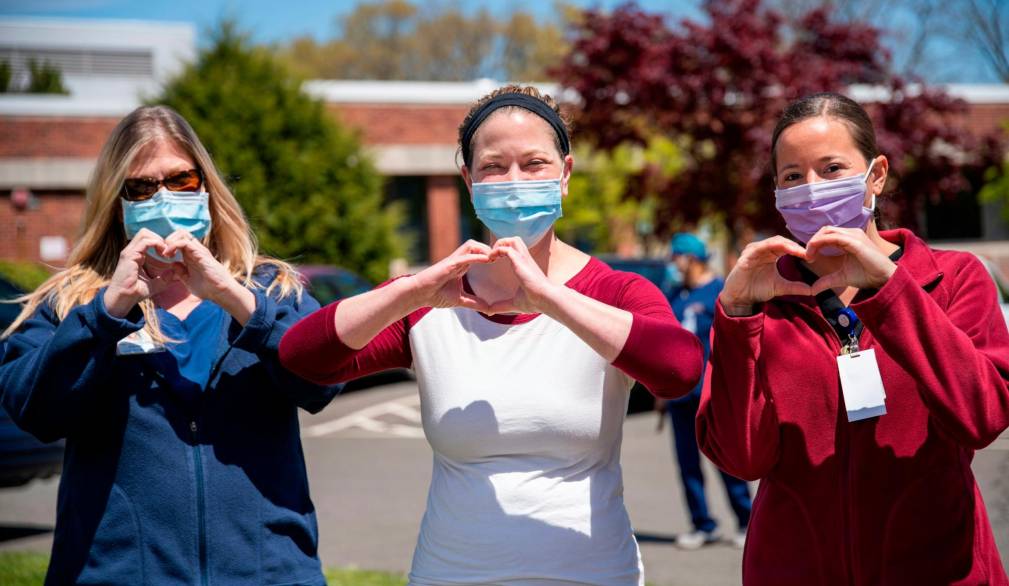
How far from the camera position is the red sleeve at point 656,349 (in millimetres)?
2447

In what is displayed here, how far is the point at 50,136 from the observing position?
2406cm

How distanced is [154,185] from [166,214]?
4.8 inches

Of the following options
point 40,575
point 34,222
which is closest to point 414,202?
point 34,222

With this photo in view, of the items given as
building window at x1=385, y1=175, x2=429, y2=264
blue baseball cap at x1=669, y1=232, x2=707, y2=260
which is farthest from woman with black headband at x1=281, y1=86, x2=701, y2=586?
building window at x1=385, y1=175, x2=429, y2=264

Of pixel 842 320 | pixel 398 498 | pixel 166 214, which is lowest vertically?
pixel 398 498

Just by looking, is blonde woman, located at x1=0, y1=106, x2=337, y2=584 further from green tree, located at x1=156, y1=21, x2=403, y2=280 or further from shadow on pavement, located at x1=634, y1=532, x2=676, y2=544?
green tree, located at x1=156, y1=21, x2=403, y2=280

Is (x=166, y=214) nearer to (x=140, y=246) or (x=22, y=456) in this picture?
(x=140, y=246)

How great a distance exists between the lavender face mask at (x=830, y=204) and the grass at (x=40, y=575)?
407 cm

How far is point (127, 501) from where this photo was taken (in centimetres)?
286

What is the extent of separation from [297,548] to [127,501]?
46 centimetres

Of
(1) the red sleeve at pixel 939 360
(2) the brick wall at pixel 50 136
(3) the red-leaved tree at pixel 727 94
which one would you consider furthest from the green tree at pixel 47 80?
(1) the red sleeve at pixel 939 360

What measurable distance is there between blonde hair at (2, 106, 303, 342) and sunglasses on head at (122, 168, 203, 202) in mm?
27

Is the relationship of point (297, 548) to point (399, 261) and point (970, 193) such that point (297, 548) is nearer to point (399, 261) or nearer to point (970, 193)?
point (399, 261)

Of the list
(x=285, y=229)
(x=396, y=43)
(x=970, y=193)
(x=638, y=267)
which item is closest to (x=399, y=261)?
(x=285, y=229)
